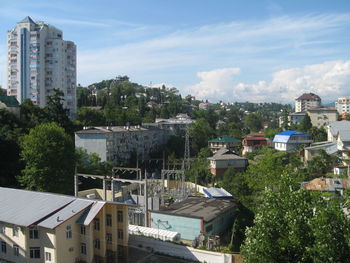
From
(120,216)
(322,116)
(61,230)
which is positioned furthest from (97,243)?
(322,116)

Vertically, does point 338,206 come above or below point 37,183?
above

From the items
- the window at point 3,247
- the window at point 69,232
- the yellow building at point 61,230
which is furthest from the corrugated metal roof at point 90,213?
the window at point 3,247

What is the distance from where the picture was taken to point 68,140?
2681 cm

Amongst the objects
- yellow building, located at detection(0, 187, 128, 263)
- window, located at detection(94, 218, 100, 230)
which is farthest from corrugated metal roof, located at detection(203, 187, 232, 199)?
window, located at detection(94, 218, 100, 230)

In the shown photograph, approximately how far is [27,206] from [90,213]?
2.74m

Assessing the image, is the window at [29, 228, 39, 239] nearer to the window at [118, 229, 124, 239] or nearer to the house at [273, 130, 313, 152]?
the window at [118, 229, 124, 239]

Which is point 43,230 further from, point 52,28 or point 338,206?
point 52,28

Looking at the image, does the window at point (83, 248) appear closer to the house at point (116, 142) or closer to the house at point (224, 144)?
the house at point (116, 142)

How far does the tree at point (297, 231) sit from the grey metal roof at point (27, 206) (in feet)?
25.1

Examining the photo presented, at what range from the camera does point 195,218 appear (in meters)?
17.7

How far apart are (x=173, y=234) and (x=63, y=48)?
151ft

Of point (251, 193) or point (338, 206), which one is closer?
point (338, 206)

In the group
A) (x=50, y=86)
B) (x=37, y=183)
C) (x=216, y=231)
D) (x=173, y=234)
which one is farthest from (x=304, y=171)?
(x=50, y=86)

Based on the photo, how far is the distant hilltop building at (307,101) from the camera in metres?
103
